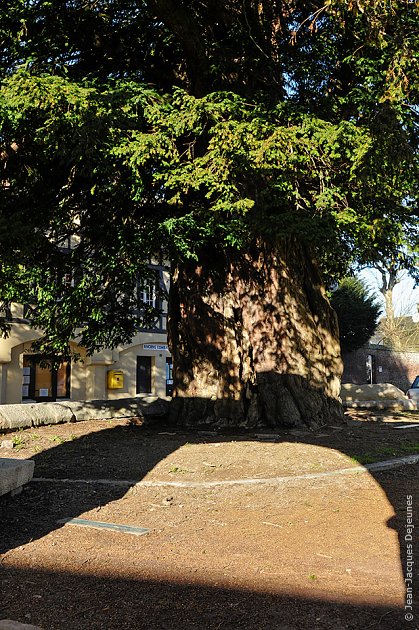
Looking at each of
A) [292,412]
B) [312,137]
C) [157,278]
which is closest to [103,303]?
[157,278]

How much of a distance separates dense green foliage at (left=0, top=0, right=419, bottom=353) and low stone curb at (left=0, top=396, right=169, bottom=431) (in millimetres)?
1716

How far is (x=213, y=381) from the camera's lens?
1112 cm

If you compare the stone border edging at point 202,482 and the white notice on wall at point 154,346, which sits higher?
the white notice on wall at point 154,346

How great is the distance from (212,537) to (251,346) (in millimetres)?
6274

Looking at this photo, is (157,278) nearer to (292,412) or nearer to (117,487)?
(292,412)

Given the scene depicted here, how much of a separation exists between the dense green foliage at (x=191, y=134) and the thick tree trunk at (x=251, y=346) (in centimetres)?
117

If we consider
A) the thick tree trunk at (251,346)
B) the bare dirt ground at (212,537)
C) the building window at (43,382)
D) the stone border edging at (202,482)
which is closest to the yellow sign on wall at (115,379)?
the building window at (43,382)

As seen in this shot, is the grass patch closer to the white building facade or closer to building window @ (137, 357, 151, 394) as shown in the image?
the white building facade

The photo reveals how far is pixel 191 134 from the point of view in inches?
389

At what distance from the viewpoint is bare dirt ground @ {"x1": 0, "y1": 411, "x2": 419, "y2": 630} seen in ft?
11.1

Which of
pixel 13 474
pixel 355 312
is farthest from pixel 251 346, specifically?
pixel 355 312

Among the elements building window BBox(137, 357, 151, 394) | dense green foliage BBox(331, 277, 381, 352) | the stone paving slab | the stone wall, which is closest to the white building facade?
building window BBox(137, 357, 151, 394)

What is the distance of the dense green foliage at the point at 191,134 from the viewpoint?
326 inches

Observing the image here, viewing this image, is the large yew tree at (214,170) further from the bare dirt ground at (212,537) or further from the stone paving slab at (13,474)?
the stone paving slab at (13,474)
